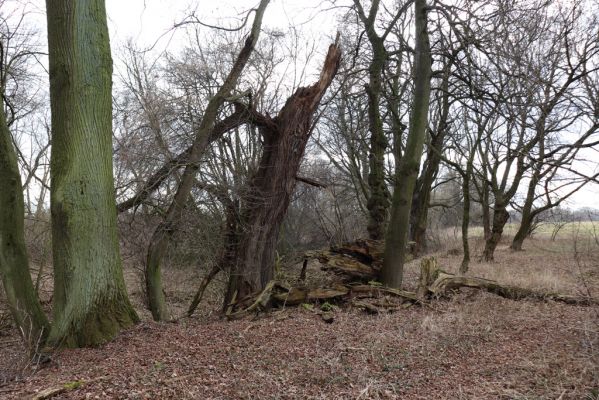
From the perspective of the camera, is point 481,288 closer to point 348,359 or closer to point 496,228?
point 348,359

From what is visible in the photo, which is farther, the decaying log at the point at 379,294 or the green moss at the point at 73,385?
the decaying log at the point at 379,294

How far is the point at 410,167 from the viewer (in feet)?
25.6

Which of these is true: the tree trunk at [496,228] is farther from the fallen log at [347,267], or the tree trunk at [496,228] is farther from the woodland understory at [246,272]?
the fallen log at [347,267]

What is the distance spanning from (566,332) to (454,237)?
17584mm

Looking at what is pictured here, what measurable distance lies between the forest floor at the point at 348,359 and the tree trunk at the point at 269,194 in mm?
1847

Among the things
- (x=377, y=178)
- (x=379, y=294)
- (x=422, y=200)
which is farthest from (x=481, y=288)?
(x=422, y=200)

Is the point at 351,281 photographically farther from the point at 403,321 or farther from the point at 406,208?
the point at 403,321

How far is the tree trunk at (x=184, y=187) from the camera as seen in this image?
296 inches

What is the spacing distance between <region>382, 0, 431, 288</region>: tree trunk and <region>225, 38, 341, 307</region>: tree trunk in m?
1.74

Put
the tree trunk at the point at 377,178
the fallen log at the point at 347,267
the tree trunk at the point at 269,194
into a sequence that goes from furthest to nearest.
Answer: the tree trunk at the point at 377,178 → the fallen log at the point at 347,267 → the tree trunk at the point at 269,194

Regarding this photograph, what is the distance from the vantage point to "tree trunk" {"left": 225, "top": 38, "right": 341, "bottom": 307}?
312 inches

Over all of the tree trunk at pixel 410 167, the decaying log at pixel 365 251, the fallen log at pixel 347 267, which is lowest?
the fallen log at pixel 347 267

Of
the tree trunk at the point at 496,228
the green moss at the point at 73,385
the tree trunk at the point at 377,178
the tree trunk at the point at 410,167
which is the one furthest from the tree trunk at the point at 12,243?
the tree trunk at the point at 496,228

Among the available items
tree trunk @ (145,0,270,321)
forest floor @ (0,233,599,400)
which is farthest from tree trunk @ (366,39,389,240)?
forest floor @ (0,233,599,400)
